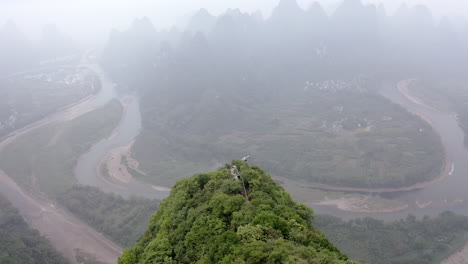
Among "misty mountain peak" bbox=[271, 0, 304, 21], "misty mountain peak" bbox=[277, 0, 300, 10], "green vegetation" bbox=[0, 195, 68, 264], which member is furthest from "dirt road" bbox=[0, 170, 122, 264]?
"misty mountain peak" bbox=[277, 0, 300, 10]

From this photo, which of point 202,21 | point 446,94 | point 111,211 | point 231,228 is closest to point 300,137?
point 111,211

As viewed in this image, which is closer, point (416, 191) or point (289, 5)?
point (416, 191)

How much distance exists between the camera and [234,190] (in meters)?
17.2

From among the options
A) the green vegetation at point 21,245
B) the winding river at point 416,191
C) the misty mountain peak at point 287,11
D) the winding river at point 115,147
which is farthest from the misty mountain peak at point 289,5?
the green vegetation at point 21,245

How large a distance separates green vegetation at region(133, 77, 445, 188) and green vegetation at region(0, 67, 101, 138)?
2459 centimetres

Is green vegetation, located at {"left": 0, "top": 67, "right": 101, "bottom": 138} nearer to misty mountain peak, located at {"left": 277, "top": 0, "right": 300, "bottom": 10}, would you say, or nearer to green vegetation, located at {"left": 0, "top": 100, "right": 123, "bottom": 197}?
green vegetation, located at {"left": 0, "top": 100, "right": 123, "bottom": 197}

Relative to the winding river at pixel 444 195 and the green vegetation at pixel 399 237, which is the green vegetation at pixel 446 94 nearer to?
the winding river at pixel 444 195

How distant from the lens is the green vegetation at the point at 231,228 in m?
12.2

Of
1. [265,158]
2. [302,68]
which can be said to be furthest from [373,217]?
[302,68]

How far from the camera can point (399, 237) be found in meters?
38.0

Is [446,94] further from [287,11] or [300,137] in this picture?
[287,11]

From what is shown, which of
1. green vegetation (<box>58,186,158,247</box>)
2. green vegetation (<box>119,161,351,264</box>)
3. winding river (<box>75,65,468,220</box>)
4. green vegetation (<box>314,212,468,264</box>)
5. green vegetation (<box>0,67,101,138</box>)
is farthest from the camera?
green vegetation (<box>0,67,101,138</box>)

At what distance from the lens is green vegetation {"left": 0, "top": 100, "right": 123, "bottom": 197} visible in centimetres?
5334

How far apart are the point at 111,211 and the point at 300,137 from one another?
118 feet
